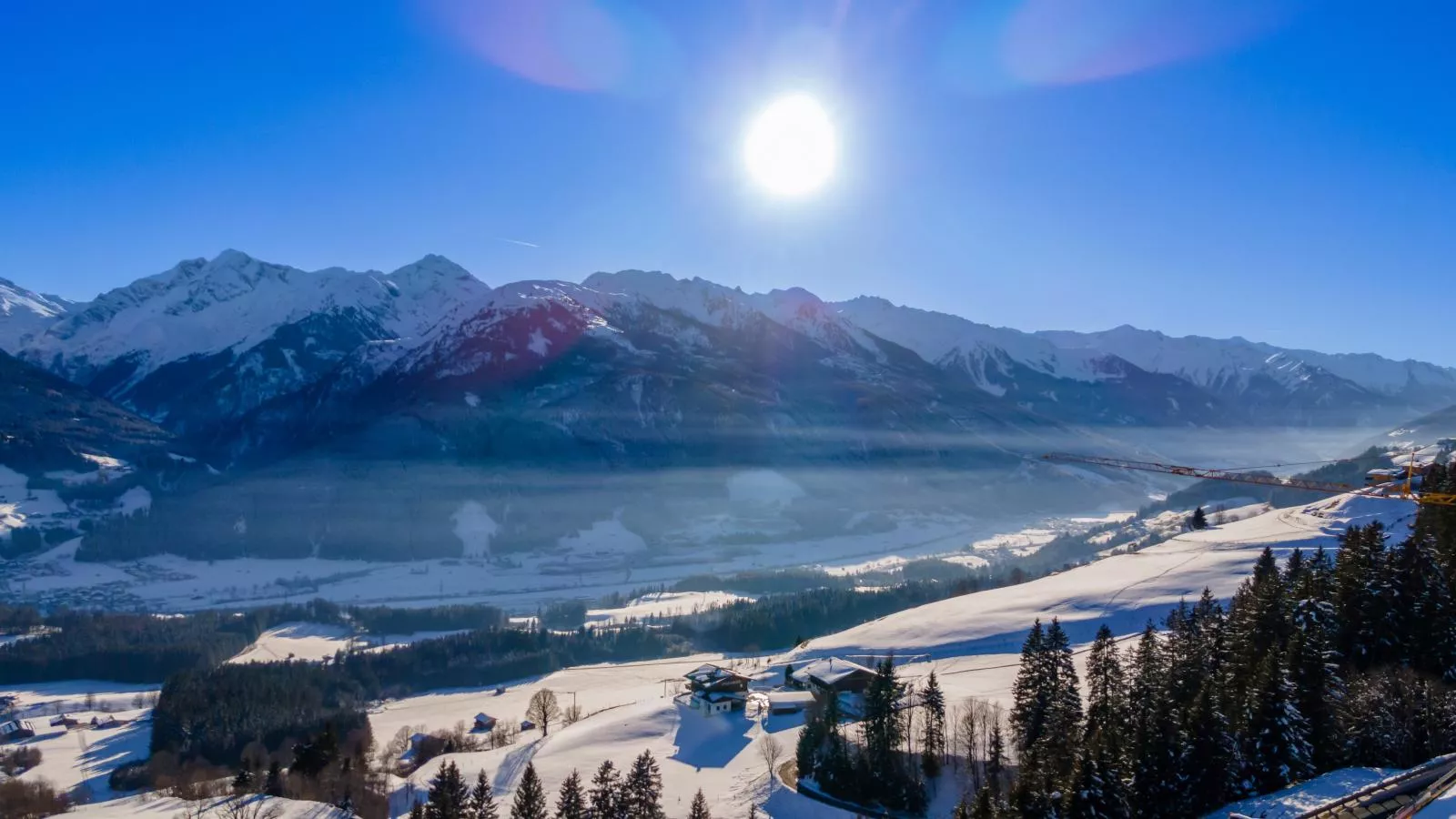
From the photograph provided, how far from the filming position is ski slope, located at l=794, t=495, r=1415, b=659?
253 feet

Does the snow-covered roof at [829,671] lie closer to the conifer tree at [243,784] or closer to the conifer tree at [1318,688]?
the conifer tree at [1318,688]

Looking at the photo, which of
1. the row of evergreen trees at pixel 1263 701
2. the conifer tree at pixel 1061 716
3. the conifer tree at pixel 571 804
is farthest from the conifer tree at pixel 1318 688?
the conifer tree at pixel 571 804

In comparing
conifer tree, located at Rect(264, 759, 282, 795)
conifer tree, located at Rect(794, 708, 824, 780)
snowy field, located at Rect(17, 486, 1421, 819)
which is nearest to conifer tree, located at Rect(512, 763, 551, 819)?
snowy field, located at Rect(17, 486, 1421, 819)

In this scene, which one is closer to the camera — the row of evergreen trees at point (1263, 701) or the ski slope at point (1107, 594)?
the row of evergreen trees at point (1263, 701)

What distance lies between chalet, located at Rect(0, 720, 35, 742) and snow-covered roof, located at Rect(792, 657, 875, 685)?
7417cm

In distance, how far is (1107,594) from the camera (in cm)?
8225

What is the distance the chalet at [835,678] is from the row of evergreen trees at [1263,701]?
15699mm

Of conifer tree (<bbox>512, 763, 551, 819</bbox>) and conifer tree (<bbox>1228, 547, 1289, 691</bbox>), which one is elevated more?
conifer tree (<bbox>1228, 547, 1289, 691</bbox>)

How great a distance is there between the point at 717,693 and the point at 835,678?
30.2ft

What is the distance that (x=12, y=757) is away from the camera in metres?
78.8

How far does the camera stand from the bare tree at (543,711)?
239 ft

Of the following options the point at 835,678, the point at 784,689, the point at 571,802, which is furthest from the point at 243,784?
the point at 835,678

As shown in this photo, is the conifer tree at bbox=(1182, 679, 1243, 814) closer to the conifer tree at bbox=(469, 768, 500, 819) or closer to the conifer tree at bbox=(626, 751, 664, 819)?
the conifer tree at bbox=(626, 751, 664, 819)

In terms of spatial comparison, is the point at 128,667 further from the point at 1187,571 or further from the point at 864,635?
the point at 1187,571
